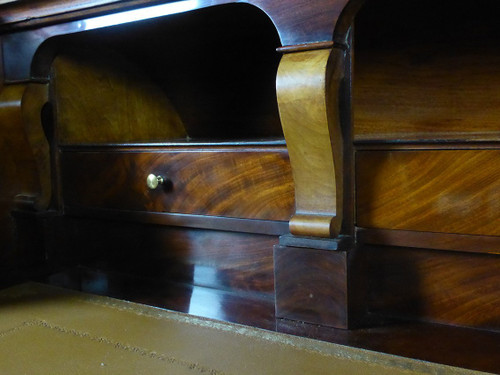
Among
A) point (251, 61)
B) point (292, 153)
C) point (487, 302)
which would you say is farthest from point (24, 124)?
point (487, 302)

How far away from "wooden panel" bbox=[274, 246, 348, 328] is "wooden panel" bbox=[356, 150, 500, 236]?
0.34 ft

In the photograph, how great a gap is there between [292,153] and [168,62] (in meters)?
0.77

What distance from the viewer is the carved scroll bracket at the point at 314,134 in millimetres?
825

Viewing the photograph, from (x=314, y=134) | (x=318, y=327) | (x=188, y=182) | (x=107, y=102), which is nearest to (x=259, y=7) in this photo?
(x=314, y=134)

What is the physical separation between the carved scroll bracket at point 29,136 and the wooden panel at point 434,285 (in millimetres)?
814

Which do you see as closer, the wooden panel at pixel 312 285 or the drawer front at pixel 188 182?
the wooden panel at pixel 312 285

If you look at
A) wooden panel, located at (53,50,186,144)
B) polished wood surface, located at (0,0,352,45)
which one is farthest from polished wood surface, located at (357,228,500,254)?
wooden panel, located at (53,50,186,144)

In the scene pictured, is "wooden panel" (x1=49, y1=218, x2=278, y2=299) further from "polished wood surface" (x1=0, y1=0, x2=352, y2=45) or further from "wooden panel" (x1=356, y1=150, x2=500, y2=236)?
"polished wood surface" (x1=0, y1=0, x2=352, y2=45)

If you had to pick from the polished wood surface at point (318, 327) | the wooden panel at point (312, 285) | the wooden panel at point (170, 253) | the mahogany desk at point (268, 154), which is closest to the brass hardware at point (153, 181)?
the mahogany desk at point (268, 154)

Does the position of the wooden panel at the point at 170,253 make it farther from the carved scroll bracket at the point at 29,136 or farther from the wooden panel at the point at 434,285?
the wooden panel at the point at 434,285

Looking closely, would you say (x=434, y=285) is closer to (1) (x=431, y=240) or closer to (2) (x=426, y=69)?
(1) (x=431, y=240)

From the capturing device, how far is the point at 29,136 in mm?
1254

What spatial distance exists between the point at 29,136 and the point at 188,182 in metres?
0.43

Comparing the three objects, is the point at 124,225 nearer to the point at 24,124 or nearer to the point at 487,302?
the point at 24,124
